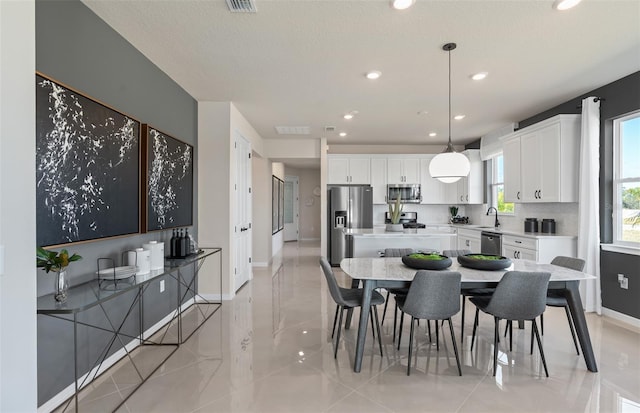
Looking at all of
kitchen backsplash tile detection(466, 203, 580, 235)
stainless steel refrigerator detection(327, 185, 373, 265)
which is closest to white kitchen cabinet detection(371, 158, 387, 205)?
stainless steel refrigerator detection(327, 185, 373, 265)

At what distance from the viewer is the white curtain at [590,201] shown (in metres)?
3.92

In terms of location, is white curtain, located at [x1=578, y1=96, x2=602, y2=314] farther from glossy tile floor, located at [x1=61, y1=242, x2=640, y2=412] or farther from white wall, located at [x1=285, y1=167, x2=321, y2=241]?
white wall, located at [x1=285, y1=167, x2=321, y2=241]

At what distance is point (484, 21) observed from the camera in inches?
98.8

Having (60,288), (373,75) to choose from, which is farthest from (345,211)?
(60,288)

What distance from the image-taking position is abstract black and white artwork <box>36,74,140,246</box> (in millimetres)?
1900

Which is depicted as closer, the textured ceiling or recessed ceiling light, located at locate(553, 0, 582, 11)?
recessed ceiling light, located at locate(553, 0, 582, 11)

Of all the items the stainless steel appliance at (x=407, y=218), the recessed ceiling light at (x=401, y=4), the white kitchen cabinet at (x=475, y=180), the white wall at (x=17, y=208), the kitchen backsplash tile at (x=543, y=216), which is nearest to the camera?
the white wall at (x=17, y=208)

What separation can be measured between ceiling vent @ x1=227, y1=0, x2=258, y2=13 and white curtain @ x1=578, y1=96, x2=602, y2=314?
4.07 meters

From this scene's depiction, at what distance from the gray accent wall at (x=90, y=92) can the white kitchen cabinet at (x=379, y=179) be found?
181 inches

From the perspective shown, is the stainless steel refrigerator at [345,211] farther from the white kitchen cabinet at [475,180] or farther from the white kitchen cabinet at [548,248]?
the white kitchen cabinet at [548,248]

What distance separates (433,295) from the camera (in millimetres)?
2475

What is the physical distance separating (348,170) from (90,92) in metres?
5.30

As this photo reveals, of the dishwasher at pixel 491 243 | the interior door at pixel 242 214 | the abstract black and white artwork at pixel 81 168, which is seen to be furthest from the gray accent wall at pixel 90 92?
the dishwasher at pixel 491 243

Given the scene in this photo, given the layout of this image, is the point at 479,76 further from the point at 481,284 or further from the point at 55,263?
the point at 55,263
